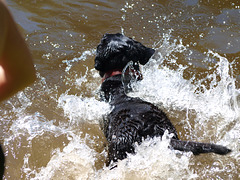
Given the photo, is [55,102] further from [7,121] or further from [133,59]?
[133,59]

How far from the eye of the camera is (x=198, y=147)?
2381 mm

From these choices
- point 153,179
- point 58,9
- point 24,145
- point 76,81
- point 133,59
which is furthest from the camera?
point 58,9

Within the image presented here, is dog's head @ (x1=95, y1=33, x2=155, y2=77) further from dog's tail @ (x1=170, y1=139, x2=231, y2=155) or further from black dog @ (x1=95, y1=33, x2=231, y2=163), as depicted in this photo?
dog's tail @ (x1=170, y1=139, x2=231, y2=155)

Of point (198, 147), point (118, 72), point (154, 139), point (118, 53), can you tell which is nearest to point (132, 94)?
point (118, 72)

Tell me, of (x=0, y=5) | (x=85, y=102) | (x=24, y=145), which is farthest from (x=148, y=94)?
(x=0, y=5)

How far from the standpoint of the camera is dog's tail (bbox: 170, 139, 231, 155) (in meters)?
2.26

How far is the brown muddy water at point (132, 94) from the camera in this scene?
303cm

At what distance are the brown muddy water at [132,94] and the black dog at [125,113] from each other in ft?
0.46

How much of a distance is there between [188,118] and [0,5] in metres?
3.03

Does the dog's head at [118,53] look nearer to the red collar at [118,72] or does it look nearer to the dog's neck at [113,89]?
the red collar at [118,72]

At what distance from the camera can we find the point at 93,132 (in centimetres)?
371

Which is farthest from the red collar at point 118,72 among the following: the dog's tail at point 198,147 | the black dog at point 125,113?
the dog's tail at point 198,147

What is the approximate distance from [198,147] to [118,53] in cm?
188

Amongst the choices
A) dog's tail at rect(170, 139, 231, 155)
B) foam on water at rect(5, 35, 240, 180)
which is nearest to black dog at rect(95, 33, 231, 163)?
dog's tail at rect(170, 139, 231, 155)
